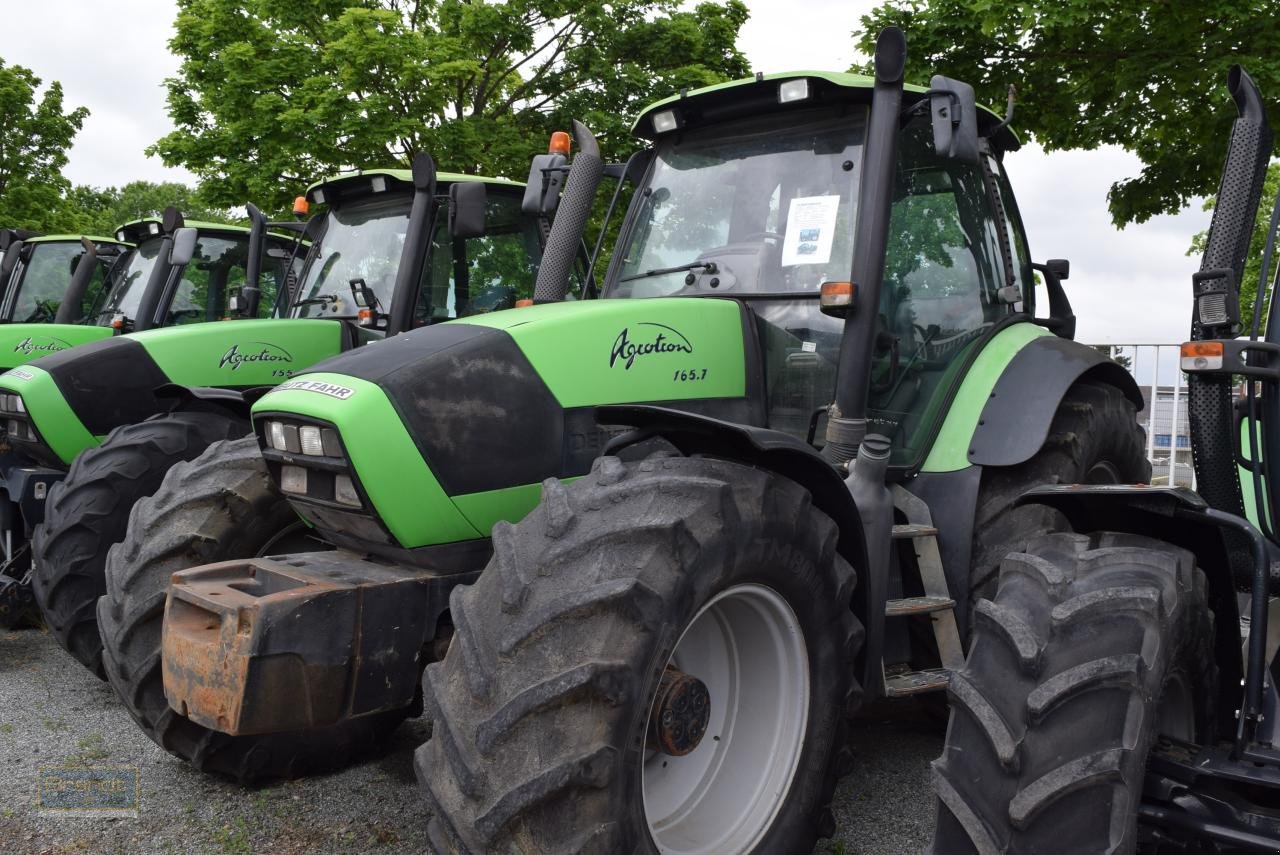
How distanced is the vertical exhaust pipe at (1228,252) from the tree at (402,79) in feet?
41.0

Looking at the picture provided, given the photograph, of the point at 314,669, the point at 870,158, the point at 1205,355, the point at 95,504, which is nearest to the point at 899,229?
the point at 870,158

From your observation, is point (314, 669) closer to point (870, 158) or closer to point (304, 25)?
point (870, 158)

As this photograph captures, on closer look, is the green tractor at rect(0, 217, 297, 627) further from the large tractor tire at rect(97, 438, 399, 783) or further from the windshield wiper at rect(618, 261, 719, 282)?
the windshield wiper at rect(618, 261, 719, 282)

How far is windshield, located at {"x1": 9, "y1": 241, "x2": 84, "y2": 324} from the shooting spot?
1166 centimetres

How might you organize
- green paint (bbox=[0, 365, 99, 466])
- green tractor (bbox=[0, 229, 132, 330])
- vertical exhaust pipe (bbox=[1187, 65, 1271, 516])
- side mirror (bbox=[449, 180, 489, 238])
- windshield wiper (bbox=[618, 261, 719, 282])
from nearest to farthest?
vertical exhaust pipe (bbox=[1187, 65, 1271, 516]), windshield wiper (bbox=[618, 261, 719, 282]), side mirror (bbox=[449, 180, 489, 238]), green paint (bbox=[0, 365, 99, 466]), green tractor (bbox=[0, 229, 132, 330])

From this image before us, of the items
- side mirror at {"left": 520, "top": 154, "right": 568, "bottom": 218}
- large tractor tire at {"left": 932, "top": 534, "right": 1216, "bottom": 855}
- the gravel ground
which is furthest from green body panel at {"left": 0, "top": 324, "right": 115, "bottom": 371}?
large tractor tire at {"left": 932, "top": 534, "right": 1216, "bottom": 855}

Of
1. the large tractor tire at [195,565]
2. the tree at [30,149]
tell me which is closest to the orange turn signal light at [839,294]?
the large tractor tire at [195,565]

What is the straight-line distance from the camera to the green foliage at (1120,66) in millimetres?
9477

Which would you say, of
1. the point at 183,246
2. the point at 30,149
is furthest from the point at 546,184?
the point at 30,149

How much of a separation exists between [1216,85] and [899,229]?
6.95m

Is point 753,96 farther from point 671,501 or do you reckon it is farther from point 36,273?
point 36,273

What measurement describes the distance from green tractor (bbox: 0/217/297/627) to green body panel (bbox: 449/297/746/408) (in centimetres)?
384

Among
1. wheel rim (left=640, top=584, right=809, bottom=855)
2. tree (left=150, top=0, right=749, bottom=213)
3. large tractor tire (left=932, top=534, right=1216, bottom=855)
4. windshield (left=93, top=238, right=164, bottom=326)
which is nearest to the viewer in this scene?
large tractor tire (left=932, top=534, right=1216, bottom=855)

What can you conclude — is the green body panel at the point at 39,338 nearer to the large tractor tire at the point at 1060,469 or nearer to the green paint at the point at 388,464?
the green paint at the point at 388,464
